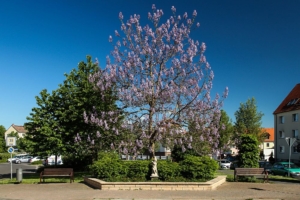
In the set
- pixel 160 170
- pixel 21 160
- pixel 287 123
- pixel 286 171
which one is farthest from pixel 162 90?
pixel 21 160

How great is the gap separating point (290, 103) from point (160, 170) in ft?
125

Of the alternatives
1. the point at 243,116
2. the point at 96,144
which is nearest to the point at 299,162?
the point at 243,116

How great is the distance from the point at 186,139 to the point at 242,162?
149 inches

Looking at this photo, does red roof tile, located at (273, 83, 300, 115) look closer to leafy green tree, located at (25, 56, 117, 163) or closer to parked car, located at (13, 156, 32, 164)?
leafy green tree, located at (25, 56, 117, 163)

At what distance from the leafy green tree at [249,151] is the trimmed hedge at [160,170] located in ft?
8.67

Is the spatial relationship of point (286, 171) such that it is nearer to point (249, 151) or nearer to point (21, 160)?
point (249, 151)

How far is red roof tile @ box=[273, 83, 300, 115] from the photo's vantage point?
47172mm

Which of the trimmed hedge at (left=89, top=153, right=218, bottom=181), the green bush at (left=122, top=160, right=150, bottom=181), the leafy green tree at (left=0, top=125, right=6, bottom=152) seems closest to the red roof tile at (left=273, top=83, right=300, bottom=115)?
the trimmed hedge at (left=89, top=153, right=218, bottom=181)

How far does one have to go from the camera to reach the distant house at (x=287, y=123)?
46091mm

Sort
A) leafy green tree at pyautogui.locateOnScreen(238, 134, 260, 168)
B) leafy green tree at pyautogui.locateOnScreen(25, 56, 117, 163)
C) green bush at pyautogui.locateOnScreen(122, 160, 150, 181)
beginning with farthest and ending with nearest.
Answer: leafy green tree at pyautogui.locateOnScreen(25, 56, 117, 163) < leafy green tree at pyautogui.locateOnScreen(238, 134, 260, 168) < green bush at pyautogui.locateOnScreen(122, 160, 150, 181)

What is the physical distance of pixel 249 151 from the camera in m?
18.4

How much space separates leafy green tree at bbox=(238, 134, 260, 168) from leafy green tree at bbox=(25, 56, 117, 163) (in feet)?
26.6

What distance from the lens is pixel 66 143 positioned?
926 inches

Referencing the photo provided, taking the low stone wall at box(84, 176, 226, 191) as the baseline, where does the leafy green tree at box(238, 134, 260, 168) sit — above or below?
above
